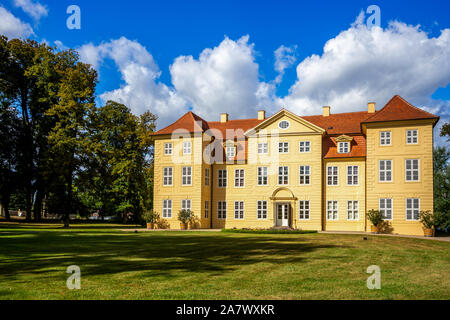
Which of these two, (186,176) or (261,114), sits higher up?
(261,114)

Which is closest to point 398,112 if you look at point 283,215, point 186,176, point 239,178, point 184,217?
point 283,215

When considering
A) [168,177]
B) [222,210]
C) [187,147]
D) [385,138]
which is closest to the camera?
Answer: [385,138]

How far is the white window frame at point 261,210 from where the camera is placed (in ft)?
125

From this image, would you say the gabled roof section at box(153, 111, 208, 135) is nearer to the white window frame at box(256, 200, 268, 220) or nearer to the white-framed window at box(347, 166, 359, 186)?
the white window frame at box(256, 200, 268, 220)

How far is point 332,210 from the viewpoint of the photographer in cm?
3628

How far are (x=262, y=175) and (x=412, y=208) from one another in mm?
13200

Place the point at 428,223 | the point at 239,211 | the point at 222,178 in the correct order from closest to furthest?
the point at 428,223, the point at 239,211, the point at 222,178

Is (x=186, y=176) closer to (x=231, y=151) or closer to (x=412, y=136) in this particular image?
(x=231, y=151)

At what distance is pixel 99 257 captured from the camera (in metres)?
14.9

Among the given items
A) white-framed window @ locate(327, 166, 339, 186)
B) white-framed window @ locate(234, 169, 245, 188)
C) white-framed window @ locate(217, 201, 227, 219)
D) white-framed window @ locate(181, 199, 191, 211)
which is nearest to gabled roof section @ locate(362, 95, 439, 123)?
white-framed window @ locate(327, 166, 339, 186)

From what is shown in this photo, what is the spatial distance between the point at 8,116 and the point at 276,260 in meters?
35.8

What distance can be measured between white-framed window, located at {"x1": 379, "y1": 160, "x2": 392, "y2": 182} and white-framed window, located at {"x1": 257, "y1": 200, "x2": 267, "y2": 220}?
10.6m

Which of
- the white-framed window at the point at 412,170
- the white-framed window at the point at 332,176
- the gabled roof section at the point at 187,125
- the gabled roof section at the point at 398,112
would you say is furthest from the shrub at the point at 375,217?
the gabled roof section at the point at 187,125
